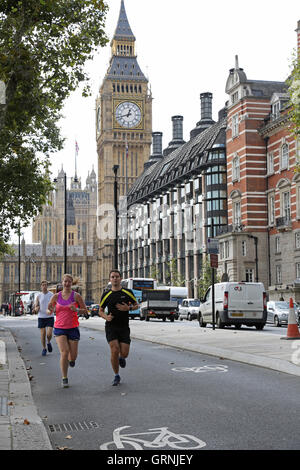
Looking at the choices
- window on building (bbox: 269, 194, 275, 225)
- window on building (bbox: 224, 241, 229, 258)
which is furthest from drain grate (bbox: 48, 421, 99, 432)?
window on building (bbox: 224, 241, 229, 258)

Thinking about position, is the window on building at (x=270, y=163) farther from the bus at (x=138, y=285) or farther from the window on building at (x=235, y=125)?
the bus at (x=138, y=285)

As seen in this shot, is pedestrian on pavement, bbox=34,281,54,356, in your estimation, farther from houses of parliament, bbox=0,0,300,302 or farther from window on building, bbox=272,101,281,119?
window on building, bbox=272,101,281,119

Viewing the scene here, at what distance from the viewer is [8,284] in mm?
159875

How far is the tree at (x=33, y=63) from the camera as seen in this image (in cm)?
1563

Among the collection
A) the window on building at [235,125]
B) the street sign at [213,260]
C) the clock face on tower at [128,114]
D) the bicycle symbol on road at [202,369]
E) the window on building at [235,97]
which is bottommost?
the bicycle symbol on road at [202,369]

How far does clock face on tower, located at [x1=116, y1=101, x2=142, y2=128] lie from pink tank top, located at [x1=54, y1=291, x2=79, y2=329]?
131 meters

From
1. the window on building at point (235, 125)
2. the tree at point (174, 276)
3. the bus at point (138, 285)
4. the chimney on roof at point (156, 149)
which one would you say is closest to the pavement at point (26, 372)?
the bus at point (138, 285)

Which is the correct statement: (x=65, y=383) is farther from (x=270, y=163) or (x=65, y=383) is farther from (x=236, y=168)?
(x=236, y=168)

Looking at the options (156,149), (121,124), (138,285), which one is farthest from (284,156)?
(121,124)

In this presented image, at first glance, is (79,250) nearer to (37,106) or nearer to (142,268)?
(142,268)

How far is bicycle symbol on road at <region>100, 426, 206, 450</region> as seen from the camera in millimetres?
6148

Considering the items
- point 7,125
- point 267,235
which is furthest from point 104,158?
point 7,125

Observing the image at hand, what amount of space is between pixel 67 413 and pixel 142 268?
9903 centimetres

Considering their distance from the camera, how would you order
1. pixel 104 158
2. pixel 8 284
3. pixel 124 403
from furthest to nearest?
1. pixel 8 284
2. pixel 104 158
3. pixel 124 403
